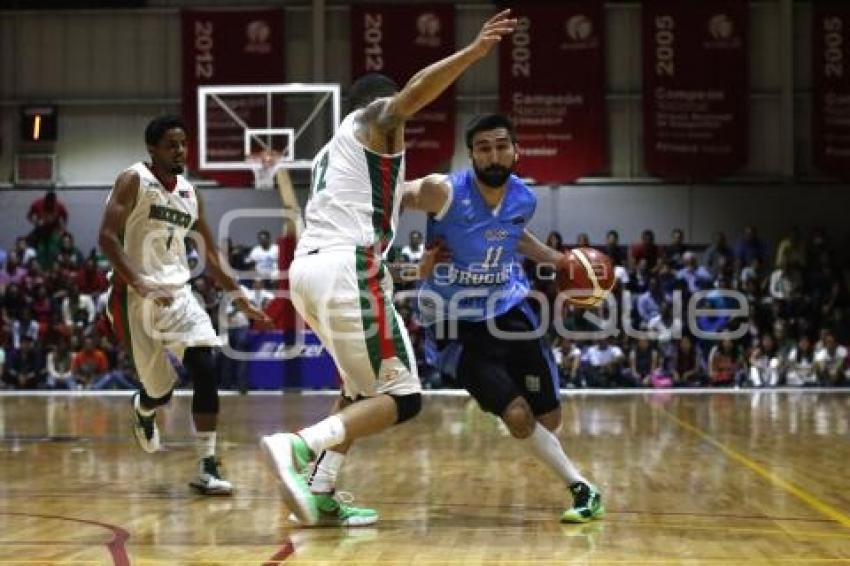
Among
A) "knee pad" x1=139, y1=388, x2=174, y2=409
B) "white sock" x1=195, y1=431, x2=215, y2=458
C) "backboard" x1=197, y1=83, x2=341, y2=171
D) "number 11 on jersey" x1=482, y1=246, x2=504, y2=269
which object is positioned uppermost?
"backboard" x1=197, y1=83, x2=341, y2=171

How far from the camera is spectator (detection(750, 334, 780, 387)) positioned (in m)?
20.1

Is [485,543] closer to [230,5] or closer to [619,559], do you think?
[619,559]

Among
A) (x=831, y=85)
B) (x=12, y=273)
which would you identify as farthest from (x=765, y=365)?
(x=12, y=273)

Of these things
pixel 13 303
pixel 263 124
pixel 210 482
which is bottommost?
pixel 210 482

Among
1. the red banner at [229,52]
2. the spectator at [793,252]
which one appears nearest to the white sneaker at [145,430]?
the spectator at [793,252]

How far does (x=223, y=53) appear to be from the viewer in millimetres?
25828

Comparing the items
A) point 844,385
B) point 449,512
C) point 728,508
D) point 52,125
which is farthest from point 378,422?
point 52,125

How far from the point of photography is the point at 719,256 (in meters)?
23.2

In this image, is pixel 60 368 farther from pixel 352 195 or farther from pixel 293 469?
pixel 293 469

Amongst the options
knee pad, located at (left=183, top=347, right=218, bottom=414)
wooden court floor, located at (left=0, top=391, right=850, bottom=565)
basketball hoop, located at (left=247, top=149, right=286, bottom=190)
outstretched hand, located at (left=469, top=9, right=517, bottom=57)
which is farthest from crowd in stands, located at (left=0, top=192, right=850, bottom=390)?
outstretched hand, located at (left=469, top=9, right=517, bottom=57)

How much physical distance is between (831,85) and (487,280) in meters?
20.3

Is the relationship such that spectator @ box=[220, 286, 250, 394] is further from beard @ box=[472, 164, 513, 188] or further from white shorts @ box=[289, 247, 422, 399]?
white shorts @ box=[289, 247, 422, 399]

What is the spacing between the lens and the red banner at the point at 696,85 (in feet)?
82.6

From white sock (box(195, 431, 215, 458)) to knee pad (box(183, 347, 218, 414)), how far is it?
136mm
